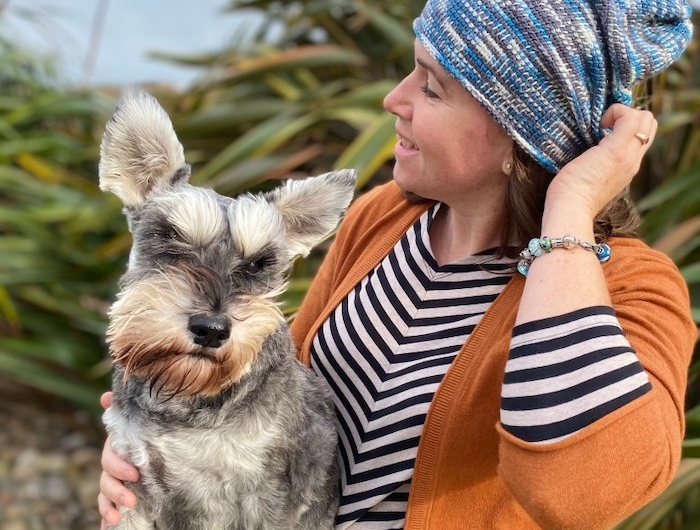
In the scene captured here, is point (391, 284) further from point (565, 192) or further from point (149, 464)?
point (149, 464)

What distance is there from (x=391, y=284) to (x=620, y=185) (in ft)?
1.97

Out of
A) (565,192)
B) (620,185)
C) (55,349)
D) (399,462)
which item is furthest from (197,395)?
(55,349)

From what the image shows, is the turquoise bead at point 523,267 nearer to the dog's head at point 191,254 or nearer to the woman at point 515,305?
the woman at point 515,305

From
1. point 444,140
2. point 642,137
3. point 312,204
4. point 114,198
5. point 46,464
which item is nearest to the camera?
point 642,137

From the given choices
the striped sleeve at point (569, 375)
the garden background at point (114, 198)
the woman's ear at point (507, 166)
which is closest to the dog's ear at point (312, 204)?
the woman's ear at point (507, 166)

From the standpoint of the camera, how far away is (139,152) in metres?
1.84

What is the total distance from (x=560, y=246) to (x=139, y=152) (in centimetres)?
98

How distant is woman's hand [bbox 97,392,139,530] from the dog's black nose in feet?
1.17

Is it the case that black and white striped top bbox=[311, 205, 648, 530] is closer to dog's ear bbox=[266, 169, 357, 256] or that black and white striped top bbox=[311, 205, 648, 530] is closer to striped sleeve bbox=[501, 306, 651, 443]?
dog's ear bbox=[266, 169, 357, 256]

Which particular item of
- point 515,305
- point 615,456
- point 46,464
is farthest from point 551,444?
point 46,464

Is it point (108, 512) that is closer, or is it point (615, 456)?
point (615, 456)

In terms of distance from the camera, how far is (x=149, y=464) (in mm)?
1671

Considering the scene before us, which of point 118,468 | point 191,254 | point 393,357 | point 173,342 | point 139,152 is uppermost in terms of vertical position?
point 139,152

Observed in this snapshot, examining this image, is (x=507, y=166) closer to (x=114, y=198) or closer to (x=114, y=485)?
(x=114, y=485)
